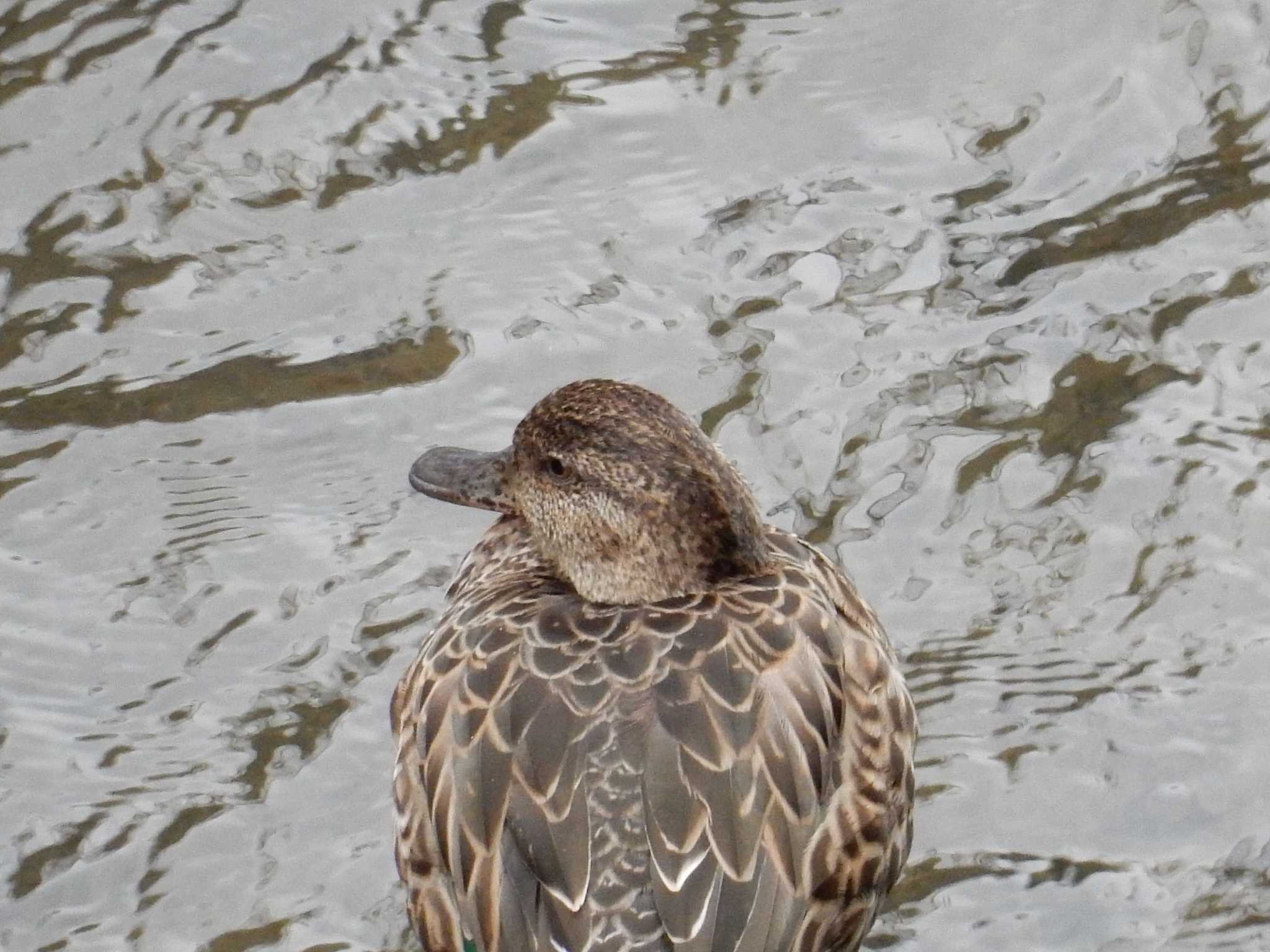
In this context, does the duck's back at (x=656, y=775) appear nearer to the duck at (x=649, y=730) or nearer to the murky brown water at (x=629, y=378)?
the duck at (x=649, y=730)

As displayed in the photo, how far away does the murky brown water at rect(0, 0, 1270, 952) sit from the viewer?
5.09 metres

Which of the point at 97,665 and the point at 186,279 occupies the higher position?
the point at 186,279

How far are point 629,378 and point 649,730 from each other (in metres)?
2.22

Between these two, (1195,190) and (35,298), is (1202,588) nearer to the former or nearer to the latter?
(1195,190)

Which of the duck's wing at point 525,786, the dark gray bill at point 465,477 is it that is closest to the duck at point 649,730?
the duck's wing at point 525,786

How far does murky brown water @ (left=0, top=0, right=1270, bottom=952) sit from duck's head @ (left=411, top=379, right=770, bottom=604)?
737mm

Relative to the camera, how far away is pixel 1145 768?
204 inches

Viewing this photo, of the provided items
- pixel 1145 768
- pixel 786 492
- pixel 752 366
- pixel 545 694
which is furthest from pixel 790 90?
pixel 545 694

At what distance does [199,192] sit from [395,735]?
8.73 ft

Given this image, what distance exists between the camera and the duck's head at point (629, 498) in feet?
→ 15.7

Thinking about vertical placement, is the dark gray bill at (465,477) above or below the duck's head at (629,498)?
below

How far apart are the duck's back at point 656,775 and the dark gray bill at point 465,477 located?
1.99 feet

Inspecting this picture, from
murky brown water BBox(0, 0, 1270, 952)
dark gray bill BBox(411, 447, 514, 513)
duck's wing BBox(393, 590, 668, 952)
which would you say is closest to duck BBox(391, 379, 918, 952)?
duck's wing BBox(393, 590, 668, 952)

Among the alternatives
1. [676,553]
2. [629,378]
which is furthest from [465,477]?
[629,378]
